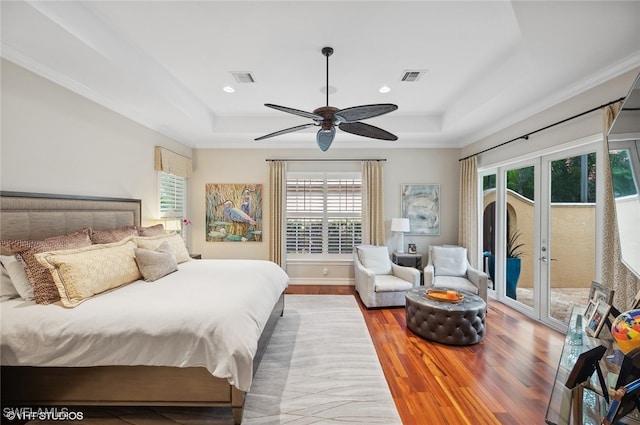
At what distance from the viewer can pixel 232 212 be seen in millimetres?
5410

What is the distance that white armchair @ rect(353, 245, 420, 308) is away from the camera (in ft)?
13.4

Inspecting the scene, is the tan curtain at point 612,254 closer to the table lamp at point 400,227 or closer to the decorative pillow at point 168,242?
the table lamp at point 400,227

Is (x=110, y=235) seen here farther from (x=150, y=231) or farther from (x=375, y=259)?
(x=375, y=259)

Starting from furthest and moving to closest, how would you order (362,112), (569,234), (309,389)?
(569,234), (362,112), (309,389)

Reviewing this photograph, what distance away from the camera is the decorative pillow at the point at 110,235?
2.71m

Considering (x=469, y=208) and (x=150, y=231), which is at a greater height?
(x=469, y=208)

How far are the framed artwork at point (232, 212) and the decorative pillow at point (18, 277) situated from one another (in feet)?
11.1

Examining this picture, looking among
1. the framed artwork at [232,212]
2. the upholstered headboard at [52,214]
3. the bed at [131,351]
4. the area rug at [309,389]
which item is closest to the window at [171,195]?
the framed artwork at [232,212]

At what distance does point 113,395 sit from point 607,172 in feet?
15.1

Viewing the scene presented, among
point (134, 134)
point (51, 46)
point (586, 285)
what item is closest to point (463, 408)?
point (586, 285)

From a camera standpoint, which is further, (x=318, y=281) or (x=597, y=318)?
(x=318, y=281)

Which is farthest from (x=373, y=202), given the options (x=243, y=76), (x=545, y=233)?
(x=243, y=76)

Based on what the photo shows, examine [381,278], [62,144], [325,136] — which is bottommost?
[381,278]

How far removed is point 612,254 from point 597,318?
1.29 meters
